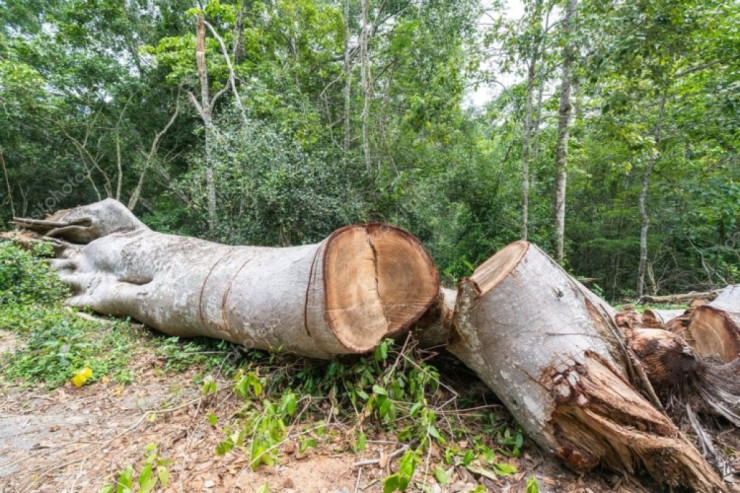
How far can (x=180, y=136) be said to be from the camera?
11375 millimetres

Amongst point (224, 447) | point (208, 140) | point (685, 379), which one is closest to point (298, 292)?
point (224, 447)

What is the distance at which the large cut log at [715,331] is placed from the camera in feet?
7.33

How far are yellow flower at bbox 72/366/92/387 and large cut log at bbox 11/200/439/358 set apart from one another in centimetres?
63

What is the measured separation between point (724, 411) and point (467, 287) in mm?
1578

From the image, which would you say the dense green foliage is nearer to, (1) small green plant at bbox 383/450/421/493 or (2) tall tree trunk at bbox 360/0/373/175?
(2) tall tree trunk at bbox 360/0/373/175

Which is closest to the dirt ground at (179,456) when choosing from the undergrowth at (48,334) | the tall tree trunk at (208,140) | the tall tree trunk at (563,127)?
the undergrowth at (48,334)

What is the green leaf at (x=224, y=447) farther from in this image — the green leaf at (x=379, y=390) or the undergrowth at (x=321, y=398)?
the green leaf at (x=379, y=390)

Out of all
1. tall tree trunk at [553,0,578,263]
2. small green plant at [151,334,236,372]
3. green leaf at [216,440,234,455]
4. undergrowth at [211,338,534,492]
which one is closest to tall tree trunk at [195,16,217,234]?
small green plant at [151,334,236,372]

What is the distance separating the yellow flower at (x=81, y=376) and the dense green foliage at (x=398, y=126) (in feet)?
11.8

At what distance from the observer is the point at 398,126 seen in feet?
31.1

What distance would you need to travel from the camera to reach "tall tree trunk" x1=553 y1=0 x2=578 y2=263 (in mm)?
5580

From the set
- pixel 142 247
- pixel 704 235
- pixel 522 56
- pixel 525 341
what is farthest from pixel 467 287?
pixel 704 235

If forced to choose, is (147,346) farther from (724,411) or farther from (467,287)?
(724,411)

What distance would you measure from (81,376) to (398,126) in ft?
28.5
